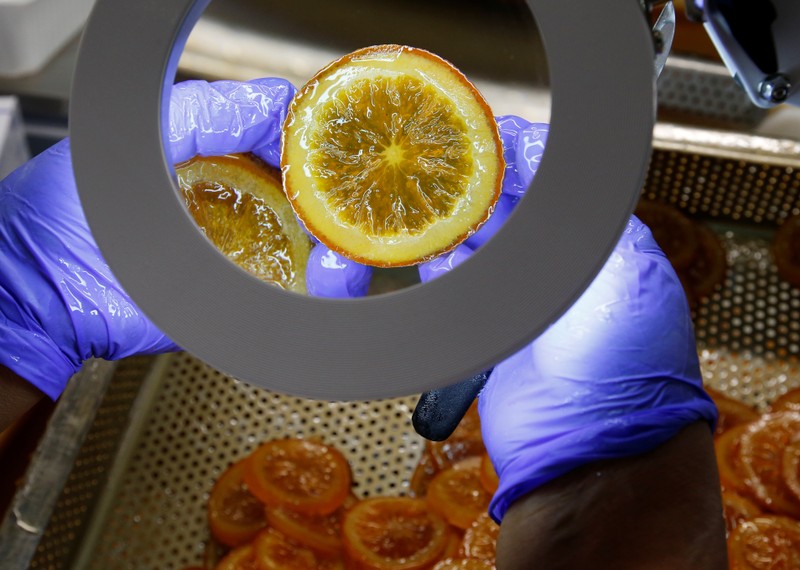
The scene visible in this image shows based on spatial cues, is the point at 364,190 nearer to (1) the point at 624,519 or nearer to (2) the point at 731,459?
(1) the point at 624,519

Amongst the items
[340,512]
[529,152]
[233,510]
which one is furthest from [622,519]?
[233,510]

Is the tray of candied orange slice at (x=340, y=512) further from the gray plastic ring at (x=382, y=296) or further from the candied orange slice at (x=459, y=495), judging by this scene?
the gray plastic ring at (x=382, y=296)

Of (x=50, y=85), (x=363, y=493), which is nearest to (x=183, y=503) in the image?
(x=363, y=493)

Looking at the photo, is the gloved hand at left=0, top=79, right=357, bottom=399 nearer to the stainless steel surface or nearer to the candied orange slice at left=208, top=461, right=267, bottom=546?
the stainless steel surface

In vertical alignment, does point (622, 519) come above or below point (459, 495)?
above

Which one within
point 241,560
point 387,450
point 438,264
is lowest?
point 241,560

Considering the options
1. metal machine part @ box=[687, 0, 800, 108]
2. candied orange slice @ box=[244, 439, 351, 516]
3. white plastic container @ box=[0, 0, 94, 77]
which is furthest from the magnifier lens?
white plastic container @ box=[0, 0, 94, 77]

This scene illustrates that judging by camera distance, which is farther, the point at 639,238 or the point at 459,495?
the point at 459,495

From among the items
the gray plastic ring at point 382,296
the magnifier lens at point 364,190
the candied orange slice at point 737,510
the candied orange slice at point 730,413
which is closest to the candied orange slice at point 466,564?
the candied orange slice at point 737,510
